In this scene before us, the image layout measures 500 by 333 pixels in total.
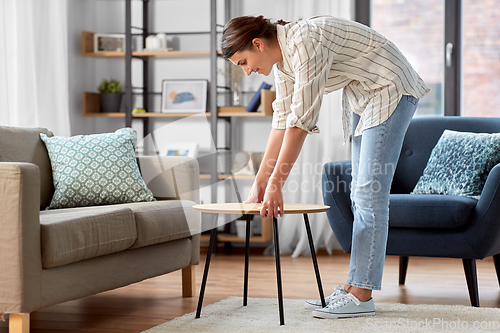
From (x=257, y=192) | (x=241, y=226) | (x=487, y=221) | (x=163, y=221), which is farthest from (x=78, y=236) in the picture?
(x=241, y=226)

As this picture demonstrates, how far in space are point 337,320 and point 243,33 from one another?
3.06 ft

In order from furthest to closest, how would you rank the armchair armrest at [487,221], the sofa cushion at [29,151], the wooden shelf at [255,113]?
1. the wooden shelf at [255,113]
2. the sofa cushion at [29,151]
3. the armchair armrest at [487,221]

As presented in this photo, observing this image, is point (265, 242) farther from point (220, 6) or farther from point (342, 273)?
point (220, 6)

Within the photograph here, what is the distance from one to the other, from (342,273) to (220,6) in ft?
6.34

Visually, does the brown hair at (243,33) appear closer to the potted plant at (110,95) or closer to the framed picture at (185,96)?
the framed picture at (185,96)

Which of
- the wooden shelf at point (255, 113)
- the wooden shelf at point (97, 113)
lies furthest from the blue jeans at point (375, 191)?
the wooden shelf at point (97, 113)

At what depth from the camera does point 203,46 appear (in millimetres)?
3914

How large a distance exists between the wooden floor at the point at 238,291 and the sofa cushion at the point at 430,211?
31cm

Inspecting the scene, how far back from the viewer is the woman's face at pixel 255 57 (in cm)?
176

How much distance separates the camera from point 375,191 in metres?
1.91

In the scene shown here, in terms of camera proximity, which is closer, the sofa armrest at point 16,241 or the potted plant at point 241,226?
the sofa armrest at point 16,241

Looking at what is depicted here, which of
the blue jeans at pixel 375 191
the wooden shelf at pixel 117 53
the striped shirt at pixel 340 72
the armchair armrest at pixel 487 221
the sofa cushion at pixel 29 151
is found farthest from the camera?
the wooden shelf at pixel 117 53

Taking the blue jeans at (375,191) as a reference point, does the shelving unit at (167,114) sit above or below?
above

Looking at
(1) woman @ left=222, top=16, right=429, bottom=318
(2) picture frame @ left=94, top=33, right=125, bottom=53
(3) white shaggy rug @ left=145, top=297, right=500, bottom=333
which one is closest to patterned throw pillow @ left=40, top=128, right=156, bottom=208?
(3) white shaggy rug @ left=145, top=297, right=500, bottom=333
